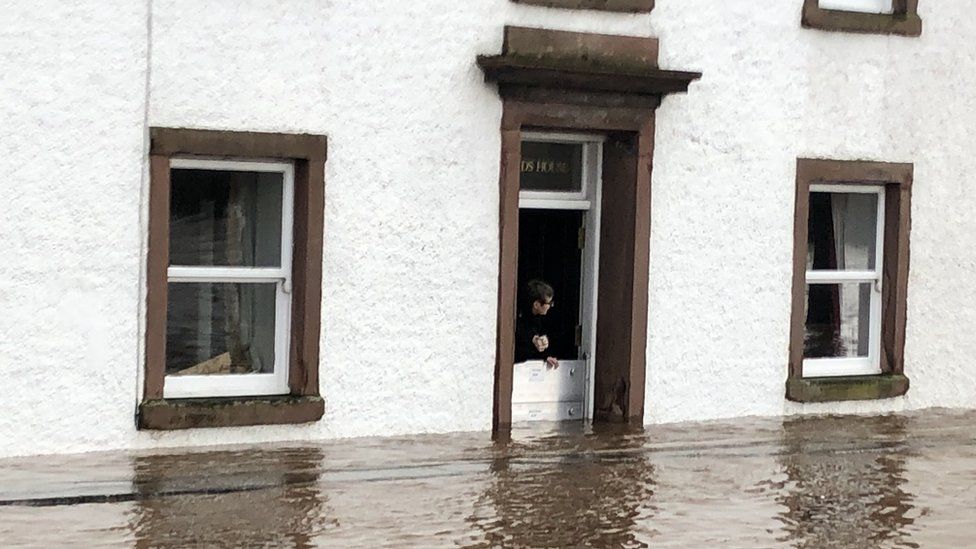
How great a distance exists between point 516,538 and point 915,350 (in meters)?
7.41

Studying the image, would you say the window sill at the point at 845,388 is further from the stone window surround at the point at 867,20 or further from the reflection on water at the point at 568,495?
the stone window surround at the point at 867,20

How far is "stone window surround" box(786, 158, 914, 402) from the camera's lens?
51.0 feet

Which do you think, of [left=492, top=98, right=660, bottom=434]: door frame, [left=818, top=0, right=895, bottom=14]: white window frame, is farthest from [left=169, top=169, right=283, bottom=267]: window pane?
[left=818, top=0, right=895, bottom=14]: white window frame

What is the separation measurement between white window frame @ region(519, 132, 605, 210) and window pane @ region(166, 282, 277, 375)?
7.42 feet

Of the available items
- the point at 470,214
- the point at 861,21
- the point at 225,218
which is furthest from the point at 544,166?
the point at 861,21

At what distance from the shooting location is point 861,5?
15961 mm

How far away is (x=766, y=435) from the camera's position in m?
14.3

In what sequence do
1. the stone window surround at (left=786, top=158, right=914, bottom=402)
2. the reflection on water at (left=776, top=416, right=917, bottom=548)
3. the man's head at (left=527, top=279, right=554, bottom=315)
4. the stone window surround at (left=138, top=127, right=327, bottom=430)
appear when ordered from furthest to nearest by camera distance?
1. the stone window surround at (left=786, top=158, right=914, bottom=402)
2. the man's head at (left=527, top=279, right=554, bottom=315)
3. the stone window surround at (left=138, top=127, right=327, bottom=430)
4. the reflection on water at (left=776, top=416, right=917, bottom=548)

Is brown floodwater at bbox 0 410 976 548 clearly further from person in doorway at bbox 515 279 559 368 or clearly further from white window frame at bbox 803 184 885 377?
white window frame at bbox 803 184 885 377

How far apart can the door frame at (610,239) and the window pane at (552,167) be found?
23cm

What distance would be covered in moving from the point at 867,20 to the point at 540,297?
3452 mm

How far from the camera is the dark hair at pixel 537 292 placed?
14.6m

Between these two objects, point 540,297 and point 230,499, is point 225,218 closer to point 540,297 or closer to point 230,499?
point 540,297

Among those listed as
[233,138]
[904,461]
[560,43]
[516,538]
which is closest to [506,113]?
[560,43]
